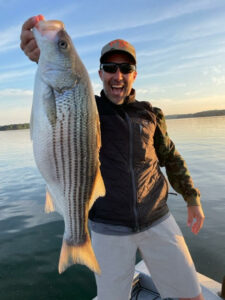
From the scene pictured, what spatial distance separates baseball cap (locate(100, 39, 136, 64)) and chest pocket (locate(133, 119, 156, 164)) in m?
0.91

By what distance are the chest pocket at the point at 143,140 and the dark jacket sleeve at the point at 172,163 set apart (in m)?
0.25

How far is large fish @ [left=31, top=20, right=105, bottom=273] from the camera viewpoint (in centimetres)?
217

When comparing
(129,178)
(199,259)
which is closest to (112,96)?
(129,178)

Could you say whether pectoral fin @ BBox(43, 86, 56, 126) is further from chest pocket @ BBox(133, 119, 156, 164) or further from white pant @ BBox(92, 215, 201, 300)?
white pant @ BBox(92, 215, 201, 300)

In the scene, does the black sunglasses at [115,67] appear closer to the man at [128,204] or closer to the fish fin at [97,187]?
the man at [128,204]

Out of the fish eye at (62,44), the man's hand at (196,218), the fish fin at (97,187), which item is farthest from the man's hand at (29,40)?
the man's hand at (196,218)

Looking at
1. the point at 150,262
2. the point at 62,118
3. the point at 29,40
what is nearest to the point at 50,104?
the point at 62,118

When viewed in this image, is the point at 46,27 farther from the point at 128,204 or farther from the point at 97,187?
Answer: the point at 128,204

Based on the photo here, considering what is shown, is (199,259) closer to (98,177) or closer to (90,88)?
(98,177)

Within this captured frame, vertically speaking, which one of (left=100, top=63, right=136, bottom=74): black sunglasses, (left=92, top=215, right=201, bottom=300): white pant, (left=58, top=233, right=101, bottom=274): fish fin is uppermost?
(left=100, top=63, right=136, bottom=74): black sunglasses

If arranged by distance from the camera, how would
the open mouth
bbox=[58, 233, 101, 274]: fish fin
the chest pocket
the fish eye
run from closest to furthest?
the fish eye
bbox=[58, 233, 101, 274]: fish fin
the chest pocket
the open mouth

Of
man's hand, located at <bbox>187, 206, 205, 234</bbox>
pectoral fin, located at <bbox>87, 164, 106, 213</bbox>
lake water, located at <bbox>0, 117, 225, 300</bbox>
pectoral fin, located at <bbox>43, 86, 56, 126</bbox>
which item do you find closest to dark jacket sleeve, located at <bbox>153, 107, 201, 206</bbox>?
man's hand, located at <bbox>187, 206, 205, 234</bbox>

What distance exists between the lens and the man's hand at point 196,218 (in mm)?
3811

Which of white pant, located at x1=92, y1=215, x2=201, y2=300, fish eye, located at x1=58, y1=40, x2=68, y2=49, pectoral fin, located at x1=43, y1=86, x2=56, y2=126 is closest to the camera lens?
pectoral fin, located at x1=43, y1=86, x2=56, y2=126
